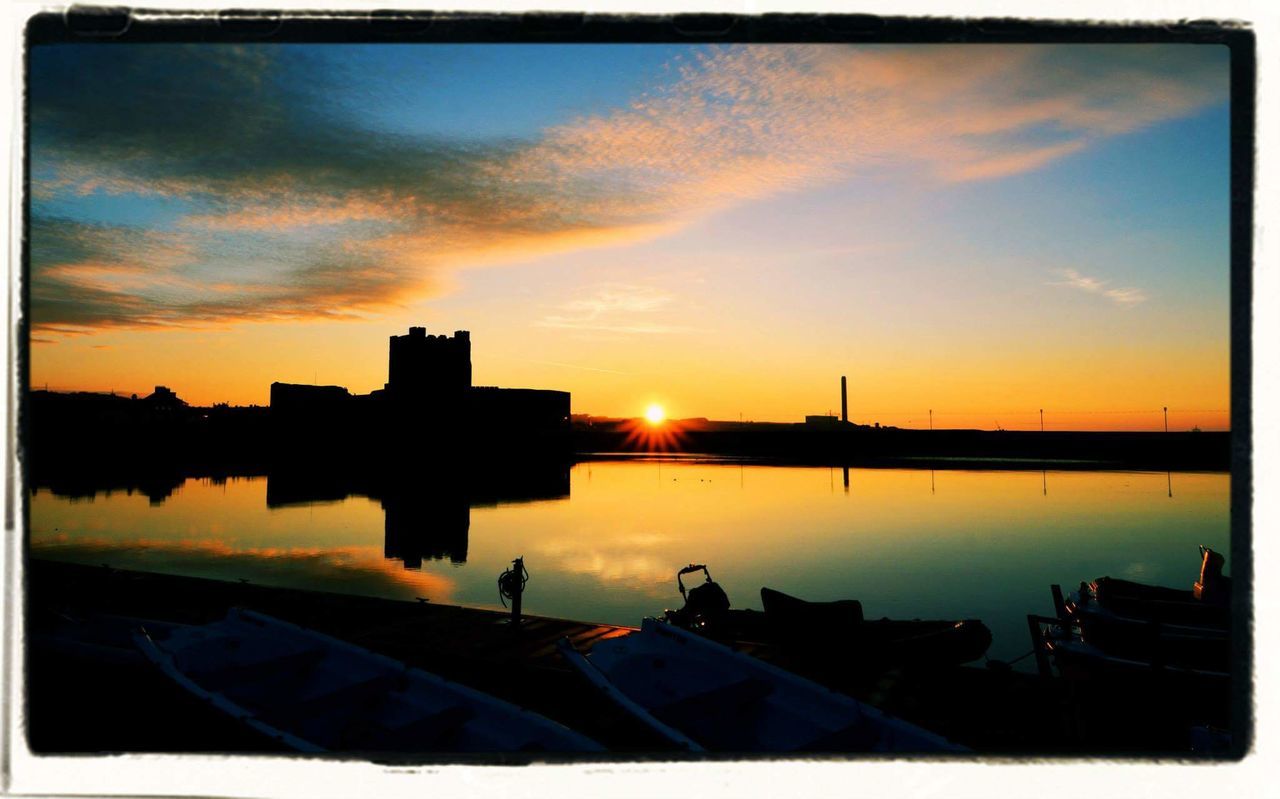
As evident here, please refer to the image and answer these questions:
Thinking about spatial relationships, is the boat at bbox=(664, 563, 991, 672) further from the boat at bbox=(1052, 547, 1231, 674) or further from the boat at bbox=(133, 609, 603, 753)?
the boat at bbox=(133, 609, 603, 753)

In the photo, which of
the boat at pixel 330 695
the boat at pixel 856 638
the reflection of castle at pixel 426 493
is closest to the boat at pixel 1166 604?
the boat at pixel 856 638

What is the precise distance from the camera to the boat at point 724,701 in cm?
686

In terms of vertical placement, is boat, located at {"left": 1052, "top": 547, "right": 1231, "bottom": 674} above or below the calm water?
above

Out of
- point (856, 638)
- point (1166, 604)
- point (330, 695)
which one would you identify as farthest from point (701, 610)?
point (330, 695)

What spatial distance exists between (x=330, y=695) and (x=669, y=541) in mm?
37356

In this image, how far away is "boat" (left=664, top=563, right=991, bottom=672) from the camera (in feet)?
40.3

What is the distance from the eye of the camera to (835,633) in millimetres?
12305

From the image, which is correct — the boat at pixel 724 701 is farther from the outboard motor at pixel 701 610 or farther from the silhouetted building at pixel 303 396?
the silhouetted building at pixel 303 396

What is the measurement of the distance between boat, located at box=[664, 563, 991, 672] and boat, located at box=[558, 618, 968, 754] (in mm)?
4288

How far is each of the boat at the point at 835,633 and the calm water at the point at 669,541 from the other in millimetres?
6397

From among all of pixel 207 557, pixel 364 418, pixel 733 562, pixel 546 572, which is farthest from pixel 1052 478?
pixel 364 418

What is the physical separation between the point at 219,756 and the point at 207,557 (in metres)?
38.2

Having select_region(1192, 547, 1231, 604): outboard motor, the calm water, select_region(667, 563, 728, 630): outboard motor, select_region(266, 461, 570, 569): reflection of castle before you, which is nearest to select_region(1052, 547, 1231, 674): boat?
select_region(1192, 547, 1231, 604): outboard motor

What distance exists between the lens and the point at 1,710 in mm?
2080
